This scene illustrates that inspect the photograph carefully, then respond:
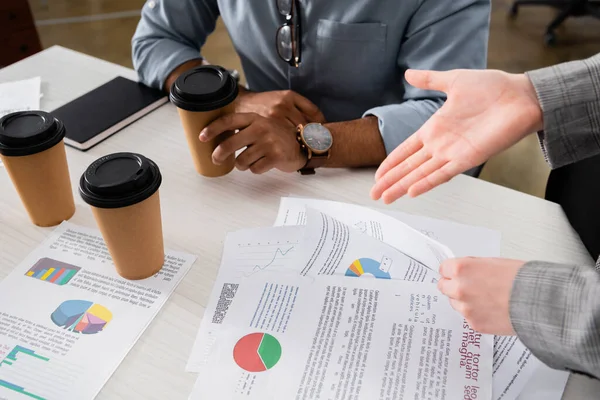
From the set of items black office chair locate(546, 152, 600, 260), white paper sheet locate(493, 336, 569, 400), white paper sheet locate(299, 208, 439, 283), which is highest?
white paper sheet locate(299, 208, 439, 283)

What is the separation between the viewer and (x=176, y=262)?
2.72ft

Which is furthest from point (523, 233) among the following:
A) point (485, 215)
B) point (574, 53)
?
point (574, 53)

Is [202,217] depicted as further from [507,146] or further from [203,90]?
[507,146]

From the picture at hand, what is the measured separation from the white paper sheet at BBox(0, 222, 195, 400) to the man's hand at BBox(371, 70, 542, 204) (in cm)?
35

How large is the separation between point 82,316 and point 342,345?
1.16ft

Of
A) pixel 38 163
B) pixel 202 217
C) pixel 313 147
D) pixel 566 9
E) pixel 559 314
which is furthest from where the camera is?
pixel 566 9

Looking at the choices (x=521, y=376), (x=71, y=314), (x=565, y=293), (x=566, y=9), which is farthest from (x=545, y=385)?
(x=566, y=9)

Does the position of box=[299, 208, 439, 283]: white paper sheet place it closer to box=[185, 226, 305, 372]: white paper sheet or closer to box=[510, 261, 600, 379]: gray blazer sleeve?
box=[185, 226, 305, 372]: white paper sheet

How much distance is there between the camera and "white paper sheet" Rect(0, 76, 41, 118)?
3.82ft

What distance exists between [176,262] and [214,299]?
0.10 m

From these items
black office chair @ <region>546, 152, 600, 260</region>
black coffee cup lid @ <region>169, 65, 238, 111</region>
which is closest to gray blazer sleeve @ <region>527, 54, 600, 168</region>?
black office chair @ <region>546, 152, 600, 260</region>

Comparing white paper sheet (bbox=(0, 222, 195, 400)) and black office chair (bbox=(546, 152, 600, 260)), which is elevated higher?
white paper sheet (bbox=(0, 222, 195, 400))

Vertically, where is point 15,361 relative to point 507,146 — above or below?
below

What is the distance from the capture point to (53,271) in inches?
31.9
